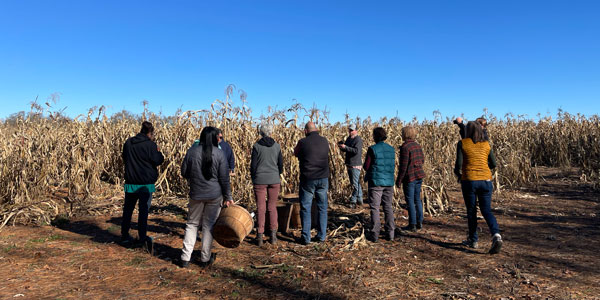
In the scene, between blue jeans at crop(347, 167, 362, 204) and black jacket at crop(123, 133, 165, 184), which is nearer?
black jacket at crop(123, 133, 165, 184)

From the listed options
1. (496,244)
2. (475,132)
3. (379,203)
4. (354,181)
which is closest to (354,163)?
(354,181)

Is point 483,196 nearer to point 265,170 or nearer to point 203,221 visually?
point 265,170

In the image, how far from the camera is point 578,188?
10.9 metres

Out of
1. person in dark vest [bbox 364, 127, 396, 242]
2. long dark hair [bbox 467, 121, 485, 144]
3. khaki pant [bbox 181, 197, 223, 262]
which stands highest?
long dark hair [bbox 467, 121, 485, 144]

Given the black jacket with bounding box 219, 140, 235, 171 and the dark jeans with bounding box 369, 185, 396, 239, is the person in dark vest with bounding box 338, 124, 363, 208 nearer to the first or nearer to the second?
the dark jeans with bounding box 369, 185, 396, 239

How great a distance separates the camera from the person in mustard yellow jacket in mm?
5219

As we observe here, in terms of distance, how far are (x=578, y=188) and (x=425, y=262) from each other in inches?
351

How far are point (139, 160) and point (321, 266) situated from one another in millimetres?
3160

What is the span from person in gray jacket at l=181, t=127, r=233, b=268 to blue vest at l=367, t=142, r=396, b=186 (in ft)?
7.99

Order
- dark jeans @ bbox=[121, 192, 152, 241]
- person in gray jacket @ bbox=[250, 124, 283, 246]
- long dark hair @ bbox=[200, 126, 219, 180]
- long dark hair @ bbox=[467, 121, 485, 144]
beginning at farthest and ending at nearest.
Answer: person in gray jacket @ bbox=[250, 124, 283, 246]
dark jeans @ bbox=[121, 192, 152, 241]
long dark hair @ bbox=[467, 121, 485, 144]
long dark hair @ bbox=[200, 126, 219, 180]

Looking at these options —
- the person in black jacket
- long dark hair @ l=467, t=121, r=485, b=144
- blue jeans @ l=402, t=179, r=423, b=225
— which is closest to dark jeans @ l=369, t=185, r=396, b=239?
blue jeans @ l=402, t=179, r=423, b=225

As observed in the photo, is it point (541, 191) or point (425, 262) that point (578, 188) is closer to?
point (541, 191)

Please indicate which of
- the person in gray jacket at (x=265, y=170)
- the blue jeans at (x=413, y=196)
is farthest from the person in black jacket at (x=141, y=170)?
the blue jeans at (x=413, y=196)

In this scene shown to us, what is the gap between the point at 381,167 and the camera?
584cm
